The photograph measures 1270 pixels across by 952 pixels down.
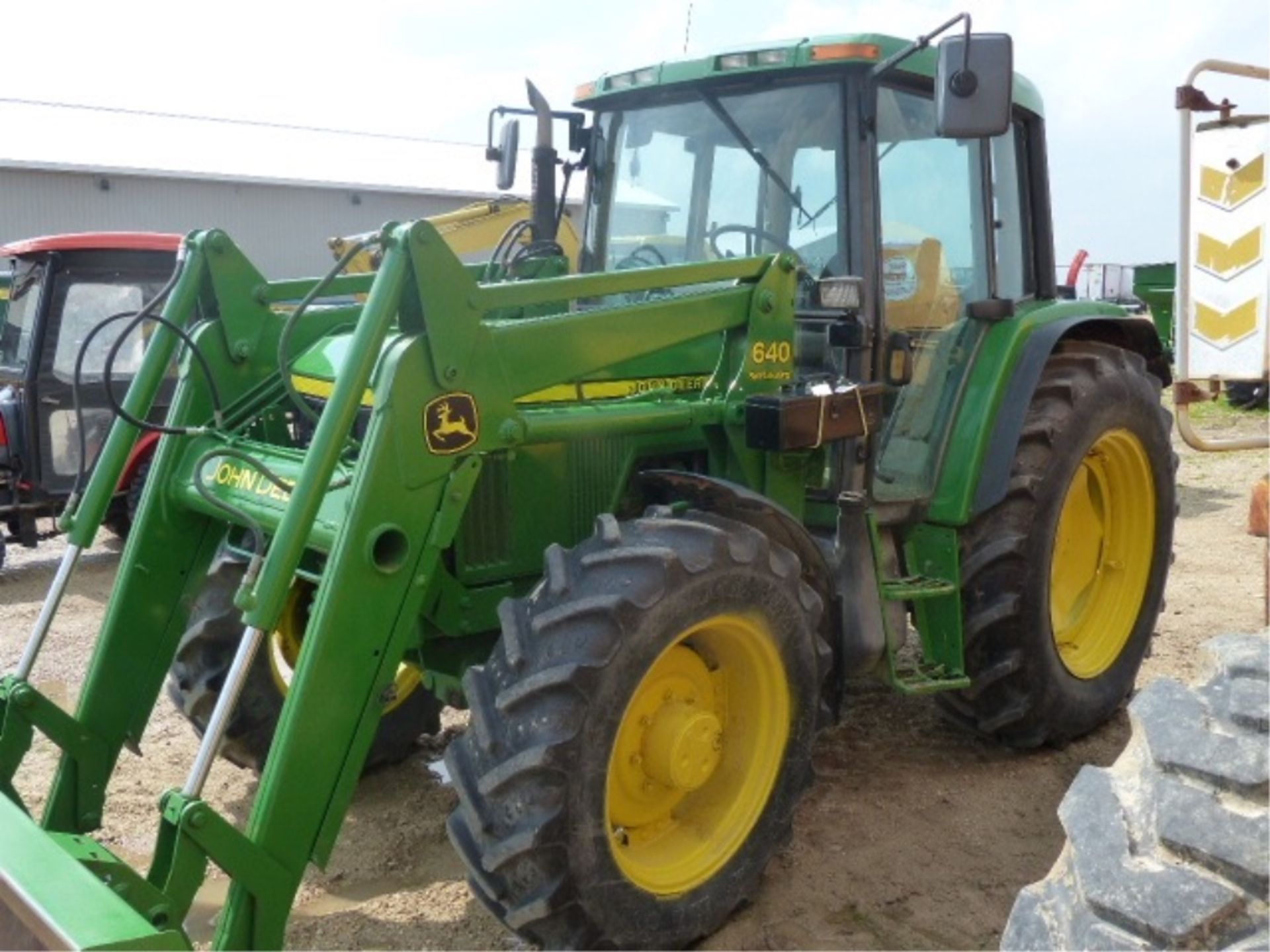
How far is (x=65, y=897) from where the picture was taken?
91.8 inches

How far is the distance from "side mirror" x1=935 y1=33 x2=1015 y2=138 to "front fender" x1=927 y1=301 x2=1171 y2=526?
102 cm

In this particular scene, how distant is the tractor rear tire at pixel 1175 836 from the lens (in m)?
1.63

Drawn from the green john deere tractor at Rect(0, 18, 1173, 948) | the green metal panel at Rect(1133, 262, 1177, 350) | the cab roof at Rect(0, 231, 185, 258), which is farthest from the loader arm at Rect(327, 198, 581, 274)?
the green metal panel at Rect(1133, 262, 1177, 350)

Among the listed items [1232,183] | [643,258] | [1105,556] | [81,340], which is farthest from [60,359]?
[1232,183]

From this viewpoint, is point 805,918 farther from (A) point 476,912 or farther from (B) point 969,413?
(B) point 969,413

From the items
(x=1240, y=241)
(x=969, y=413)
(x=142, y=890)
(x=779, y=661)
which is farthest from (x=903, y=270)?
(x=142, y=890)

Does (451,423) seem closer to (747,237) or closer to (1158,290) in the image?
(747,237)

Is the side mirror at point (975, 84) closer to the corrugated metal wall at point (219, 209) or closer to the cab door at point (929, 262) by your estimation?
the cab door at point (929, 262)

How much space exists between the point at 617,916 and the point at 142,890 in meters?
1.03

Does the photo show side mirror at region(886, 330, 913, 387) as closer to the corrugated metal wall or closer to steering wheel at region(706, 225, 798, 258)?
steering wheel at region(706, 225, 798, 258)

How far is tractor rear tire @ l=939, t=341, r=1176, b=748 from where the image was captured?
4035mm

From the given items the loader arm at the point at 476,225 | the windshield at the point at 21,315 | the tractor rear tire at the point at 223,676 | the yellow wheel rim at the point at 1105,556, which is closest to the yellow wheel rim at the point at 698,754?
the tractor rear tire at the point at 223,676

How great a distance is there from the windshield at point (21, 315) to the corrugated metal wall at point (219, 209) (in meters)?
12.3

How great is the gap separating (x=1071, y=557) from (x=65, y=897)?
3.56 meters
